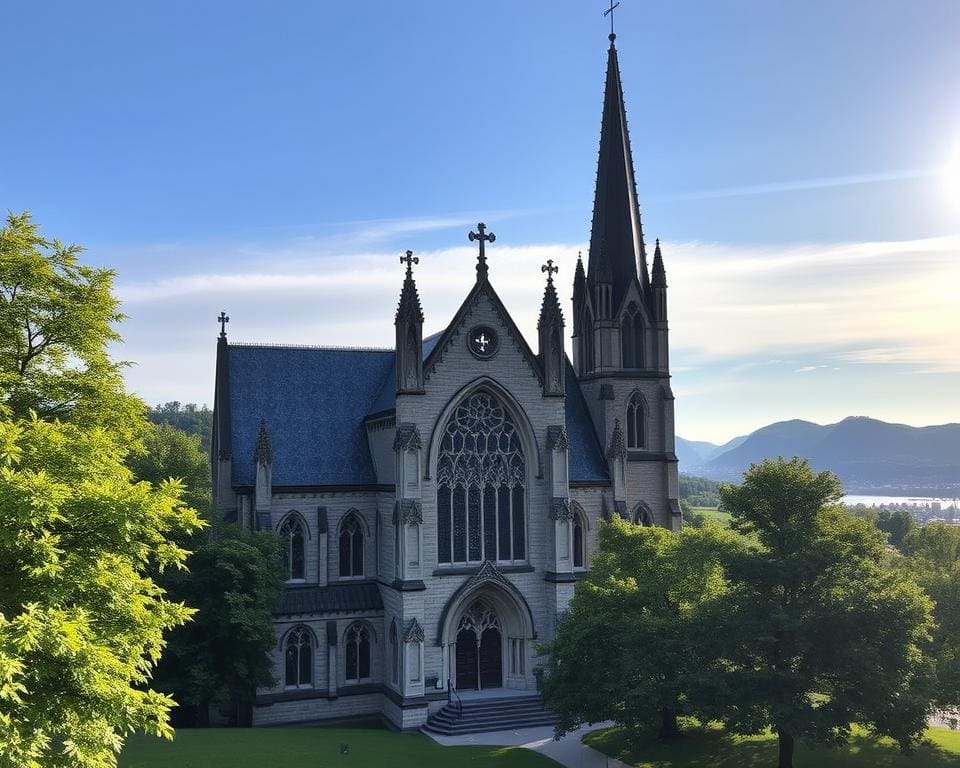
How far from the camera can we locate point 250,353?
44781 millimetres

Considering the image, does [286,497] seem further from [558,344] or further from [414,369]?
[558,344]

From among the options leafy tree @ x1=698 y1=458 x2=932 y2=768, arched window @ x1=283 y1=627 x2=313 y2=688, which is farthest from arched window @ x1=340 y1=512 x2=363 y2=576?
leafy tree @ x1=698 y1=458 x2=932 y2=768

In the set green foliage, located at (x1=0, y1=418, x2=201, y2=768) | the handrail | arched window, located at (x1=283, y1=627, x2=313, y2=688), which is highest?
green foliage, located at (x1=0, y1=418, x2=201, y2=768)

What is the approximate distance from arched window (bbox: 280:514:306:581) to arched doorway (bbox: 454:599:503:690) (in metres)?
8.58

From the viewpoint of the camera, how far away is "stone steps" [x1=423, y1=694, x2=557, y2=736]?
1436 inches

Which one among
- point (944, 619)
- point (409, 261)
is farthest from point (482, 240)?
point (944, 619)

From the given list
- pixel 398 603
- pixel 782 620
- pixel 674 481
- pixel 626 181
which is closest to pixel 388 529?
pixel 398 603

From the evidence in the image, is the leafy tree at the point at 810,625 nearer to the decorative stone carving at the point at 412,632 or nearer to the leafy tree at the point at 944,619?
the leafy tree at the point at 944,619

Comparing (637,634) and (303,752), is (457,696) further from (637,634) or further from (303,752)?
(637,634)

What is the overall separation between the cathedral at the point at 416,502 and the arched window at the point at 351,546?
0.08m

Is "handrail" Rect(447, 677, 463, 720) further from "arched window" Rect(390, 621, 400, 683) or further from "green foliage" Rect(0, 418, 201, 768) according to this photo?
"green foliage" Rect(0, 418, 201, 768)

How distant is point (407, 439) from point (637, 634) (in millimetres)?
14417

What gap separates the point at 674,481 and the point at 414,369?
717 inches

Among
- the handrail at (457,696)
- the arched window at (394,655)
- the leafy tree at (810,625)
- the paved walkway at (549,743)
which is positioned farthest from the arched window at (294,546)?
the leafy tree at (810,625)
